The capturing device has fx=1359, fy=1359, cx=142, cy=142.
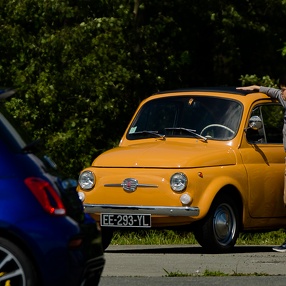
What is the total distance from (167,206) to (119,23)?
11267 mm

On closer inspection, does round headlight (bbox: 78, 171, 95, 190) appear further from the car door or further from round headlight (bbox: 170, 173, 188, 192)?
the car door

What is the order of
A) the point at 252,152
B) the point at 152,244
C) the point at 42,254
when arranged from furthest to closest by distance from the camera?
the point at 152,244, the point at 252,152, the point at 42,254

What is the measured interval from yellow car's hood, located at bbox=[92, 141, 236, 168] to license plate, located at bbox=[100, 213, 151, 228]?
513mm

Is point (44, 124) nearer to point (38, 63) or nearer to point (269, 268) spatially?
point (38, 63)

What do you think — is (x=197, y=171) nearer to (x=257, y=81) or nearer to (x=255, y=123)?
(x=255, y=123)

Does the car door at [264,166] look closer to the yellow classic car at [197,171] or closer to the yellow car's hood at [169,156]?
the yellow classic car at [197,171]

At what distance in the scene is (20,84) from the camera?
24625 mm

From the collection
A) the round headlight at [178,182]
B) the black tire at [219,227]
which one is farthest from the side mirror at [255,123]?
the round headlight at [178,182]

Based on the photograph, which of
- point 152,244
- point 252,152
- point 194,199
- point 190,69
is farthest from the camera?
point 190,69

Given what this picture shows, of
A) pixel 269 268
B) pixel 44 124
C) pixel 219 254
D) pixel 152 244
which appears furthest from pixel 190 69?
pixel 269 268

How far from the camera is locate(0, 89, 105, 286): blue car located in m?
7.66

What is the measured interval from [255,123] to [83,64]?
32.7 ft

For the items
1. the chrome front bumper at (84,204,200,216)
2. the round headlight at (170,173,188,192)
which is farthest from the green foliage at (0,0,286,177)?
the round headlight at (170,173,188,192)

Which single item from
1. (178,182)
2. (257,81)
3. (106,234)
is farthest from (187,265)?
(257,81)
